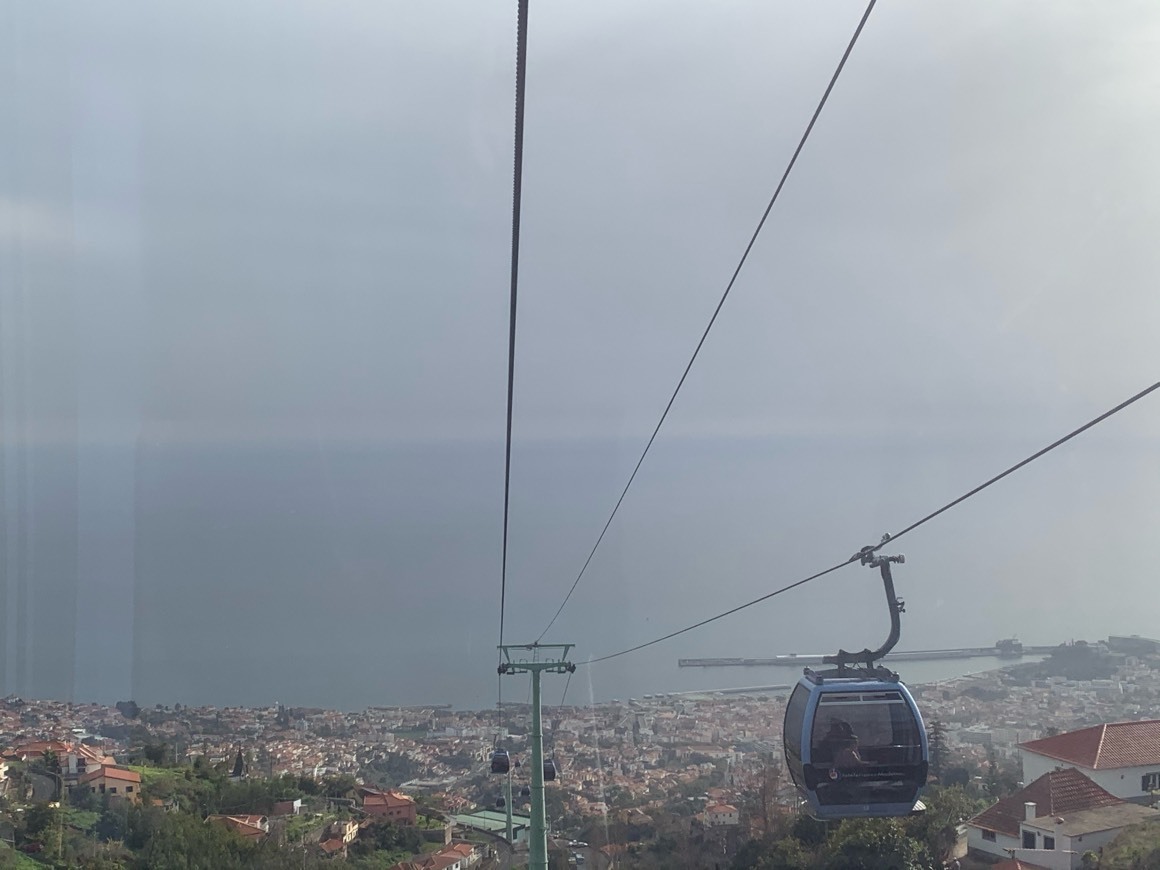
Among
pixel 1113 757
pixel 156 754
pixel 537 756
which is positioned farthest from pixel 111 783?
pixel 1113 757

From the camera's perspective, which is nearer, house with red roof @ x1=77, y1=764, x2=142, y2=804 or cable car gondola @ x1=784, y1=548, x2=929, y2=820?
cable car gondola @ x1=784, y1=548, x2=929, y2=820

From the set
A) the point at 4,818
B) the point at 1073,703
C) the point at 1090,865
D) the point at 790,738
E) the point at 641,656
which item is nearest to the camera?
the point at 790,738

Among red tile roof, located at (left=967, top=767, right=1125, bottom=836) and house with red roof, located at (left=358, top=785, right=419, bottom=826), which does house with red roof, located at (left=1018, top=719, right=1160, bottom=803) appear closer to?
red tile roof, located at (left=967, top=767, right=1125, bottom=836)

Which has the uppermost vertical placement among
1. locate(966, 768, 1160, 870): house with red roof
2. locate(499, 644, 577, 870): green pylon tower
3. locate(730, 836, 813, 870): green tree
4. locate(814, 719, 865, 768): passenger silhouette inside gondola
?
locate(814, 719, 865, 768): passenger silhouette inside gondola

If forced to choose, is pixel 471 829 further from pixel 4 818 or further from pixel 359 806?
pixel 4 818

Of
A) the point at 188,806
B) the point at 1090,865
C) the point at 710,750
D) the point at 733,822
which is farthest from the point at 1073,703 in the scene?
the point at 188,806

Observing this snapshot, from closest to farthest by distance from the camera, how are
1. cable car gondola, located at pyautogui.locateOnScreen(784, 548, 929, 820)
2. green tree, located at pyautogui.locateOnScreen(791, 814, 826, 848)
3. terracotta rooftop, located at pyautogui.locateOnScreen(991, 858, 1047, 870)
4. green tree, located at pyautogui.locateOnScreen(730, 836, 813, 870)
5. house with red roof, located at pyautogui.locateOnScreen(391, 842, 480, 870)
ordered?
1. cable car gondola, located at pyautogui.locateOnScreen(784, 548, 929, 820)
2. terracotta rooftop, located at pyautogui.locateOnScreen(991, 858, 1047, 870)
3. green tree, located at pyautogui.locateOnScreen(730, 836, 813, 870)
4. green tree, located at pyautogui.locateOnScreen(791, 814, 826, 848)
5. house with red roof, located at pyautogui.locateOnScreen(391, 842, 480, 870)

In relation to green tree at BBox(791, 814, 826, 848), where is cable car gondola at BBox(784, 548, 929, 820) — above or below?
above

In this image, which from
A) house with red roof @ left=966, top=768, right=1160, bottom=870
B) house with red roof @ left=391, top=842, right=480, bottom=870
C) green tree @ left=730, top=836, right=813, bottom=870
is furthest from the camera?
house with red roof @ left=391, top=842, right=480, bottom=870

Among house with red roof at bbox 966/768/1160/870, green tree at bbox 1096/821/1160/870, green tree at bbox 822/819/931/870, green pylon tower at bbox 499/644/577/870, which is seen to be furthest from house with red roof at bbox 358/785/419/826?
green tree at bbox 1096/821/1160/870
